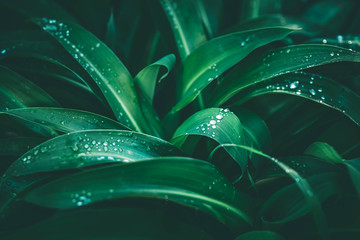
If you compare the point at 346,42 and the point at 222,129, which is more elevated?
the point at 346,42

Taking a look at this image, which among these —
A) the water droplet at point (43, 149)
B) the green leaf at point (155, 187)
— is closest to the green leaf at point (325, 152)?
the green leaf at point (155, 187)

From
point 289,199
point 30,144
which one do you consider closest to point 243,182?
point 289,199

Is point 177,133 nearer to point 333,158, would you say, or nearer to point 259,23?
point 333,158

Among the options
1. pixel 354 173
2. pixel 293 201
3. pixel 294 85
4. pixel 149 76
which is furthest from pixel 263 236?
pixel 149 76

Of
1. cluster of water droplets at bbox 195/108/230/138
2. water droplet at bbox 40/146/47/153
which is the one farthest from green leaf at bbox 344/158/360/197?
water droplet at bbox 40/146/47/153

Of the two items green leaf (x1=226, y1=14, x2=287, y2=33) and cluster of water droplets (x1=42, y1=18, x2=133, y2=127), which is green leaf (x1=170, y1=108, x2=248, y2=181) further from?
green leaf (x1=226, y1=14, x2=287, y2=33)

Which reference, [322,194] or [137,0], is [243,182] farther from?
[137,0]
